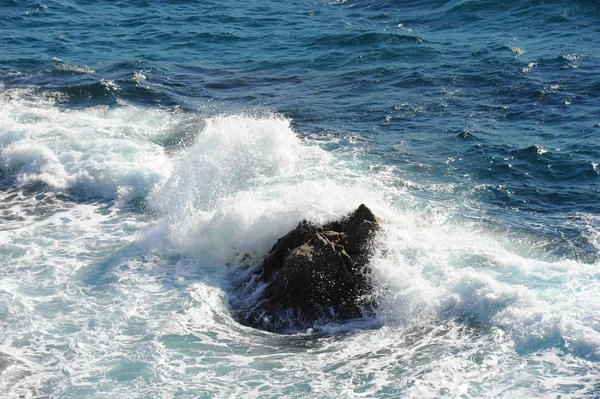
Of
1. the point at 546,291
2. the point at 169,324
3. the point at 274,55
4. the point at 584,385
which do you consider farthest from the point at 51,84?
the point at 584,385

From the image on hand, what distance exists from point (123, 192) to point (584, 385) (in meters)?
9.76

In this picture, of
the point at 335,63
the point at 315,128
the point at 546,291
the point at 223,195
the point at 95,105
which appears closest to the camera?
the point at 546,291

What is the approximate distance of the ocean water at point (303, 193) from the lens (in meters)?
10.8

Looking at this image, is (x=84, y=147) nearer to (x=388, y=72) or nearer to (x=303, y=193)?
(x=303, y=193)

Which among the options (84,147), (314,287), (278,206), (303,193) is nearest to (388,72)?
(84,147)

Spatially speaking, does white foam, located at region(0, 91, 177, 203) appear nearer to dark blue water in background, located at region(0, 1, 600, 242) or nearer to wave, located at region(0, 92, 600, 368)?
wave, located at region(0, 92, 600, 368)

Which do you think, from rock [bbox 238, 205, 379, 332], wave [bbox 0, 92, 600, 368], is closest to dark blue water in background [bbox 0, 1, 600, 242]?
wave [bbox 0, 92, 600, 368]

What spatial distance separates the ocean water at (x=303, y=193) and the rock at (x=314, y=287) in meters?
0.26

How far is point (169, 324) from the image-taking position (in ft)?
38.5

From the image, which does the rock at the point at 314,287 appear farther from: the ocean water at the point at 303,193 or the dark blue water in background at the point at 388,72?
the dark blue water in background at the point at 388,72

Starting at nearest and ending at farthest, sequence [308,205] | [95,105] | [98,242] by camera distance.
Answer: [308,205]
[98,242]
[95,105]

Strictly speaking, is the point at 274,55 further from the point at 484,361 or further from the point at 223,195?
the point at 484,361

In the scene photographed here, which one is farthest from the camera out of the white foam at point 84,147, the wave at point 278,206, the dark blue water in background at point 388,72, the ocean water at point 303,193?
the dark blue water in background at point 388,72

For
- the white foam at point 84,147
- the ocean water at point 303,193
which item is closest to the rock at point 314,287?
the ocean water at point 303,193
